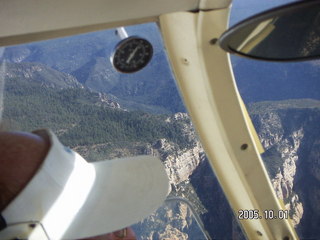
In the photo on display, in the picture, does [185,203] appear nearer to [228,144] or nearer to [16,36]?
[228,144]

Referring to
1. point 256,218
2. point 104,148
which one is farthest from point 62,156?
point 104,148

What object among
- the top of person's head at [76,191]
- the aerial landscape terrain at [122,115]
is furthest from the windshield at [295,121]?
the top of person's head at [76,191]

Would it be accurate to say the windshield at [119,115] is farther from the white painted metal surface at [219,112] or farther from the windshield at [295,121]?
the windshield at [295,121]

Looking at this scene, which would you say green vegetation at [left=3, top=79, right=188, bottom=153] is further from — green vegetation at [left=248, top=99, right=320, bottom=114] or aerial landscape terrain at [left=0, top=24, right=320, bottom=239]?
green vegetation at [left=248, top=99, right=320, bottom=114]

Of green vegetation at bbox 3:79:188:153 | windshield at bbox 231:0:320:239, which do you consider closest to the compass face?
green vegetation at bbox 3:79:188:153

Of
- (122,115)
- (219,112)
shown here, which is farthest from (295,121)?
(219,112)

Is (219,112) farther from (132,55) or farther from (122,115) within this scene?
(122,115)
